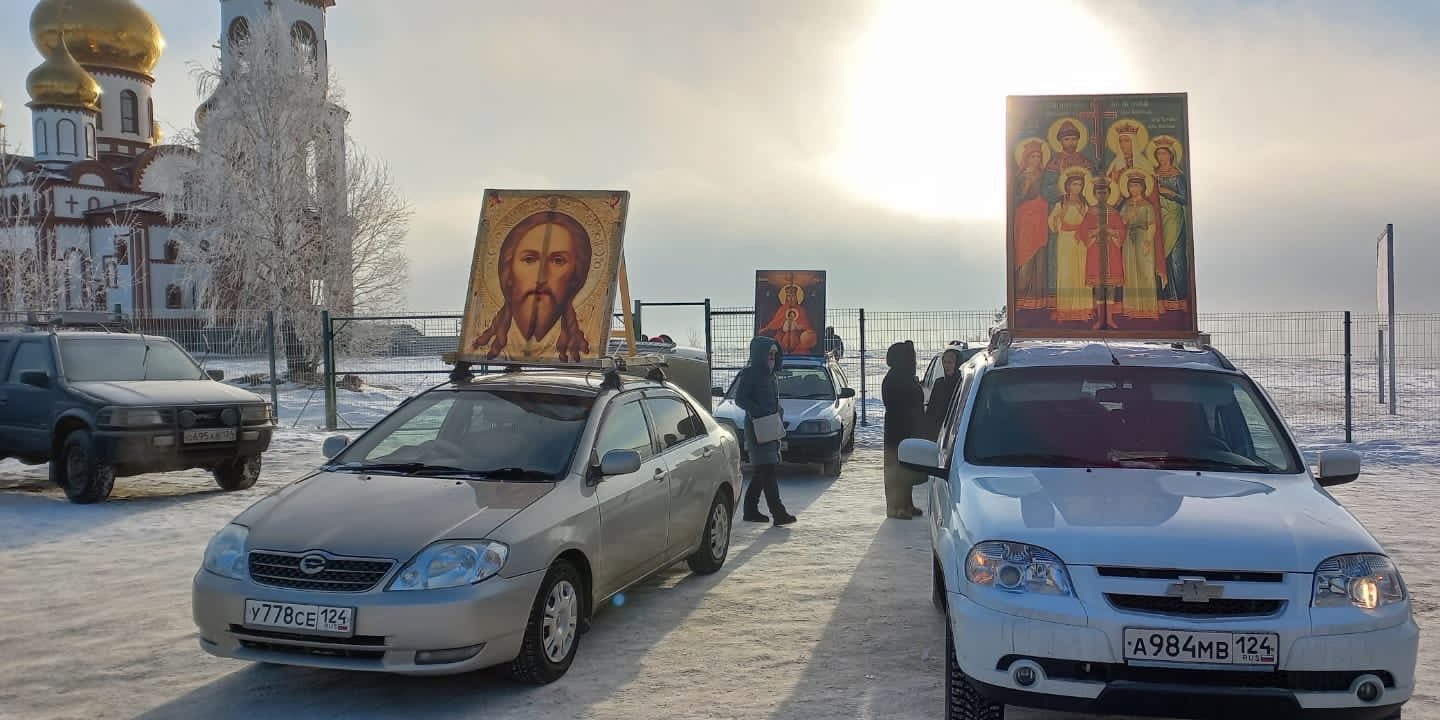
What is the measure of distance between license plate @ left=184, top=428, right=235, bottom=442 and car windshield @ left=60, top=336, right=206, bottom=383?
4.39ft

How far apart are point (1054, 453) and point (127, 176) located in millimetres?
61064

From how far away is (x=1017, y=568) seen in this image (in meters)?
4.13

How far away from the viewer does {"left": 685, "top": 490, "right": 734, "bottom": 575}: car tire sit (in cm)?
778

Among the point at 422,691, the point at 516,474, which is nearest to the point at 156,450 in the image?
the point at 516,474

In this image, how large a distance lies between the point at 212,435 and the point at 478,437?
6681mm

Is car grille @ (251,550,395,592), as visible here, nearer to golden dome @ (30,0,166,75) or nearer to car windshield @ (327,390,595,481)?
car windshield @ (327,390,595,481)

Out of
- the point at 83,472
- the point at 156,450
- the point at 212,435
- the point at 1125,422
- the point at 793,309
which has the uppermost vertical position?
the point at 793,309

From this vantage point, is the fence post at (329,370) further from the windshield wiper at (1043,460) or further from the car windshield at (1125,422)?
the windshield wiper at (1043,460)

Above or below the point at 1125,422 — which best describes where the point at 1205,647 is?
below

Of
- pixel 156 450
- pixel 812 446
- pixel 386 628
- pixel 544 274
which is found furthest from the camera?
pixel 812 446

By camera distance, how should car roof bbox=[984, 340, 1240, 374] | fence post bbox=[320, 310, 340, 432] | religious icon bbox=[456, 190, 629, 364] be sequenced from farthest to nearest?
fence post bbox=[320, 310, 340, 432], religious icon bbox=[456, 190, 629, 364], car roof bbox=[984, 340, 1240, 374]

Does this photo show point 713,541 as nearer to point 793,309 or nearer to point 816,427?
point 816,427

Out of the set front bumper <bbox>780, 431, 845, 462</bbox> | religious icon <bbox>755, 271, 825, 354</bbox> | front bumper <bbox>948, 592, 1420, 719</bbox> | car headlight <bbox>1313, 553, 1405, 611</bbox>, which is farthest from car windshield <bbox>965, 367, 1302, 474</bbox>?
religious icon <bbox>755, 271, 825, 354</bbox>

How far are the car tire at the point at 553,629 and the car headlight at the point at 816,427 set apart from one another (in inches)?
311
